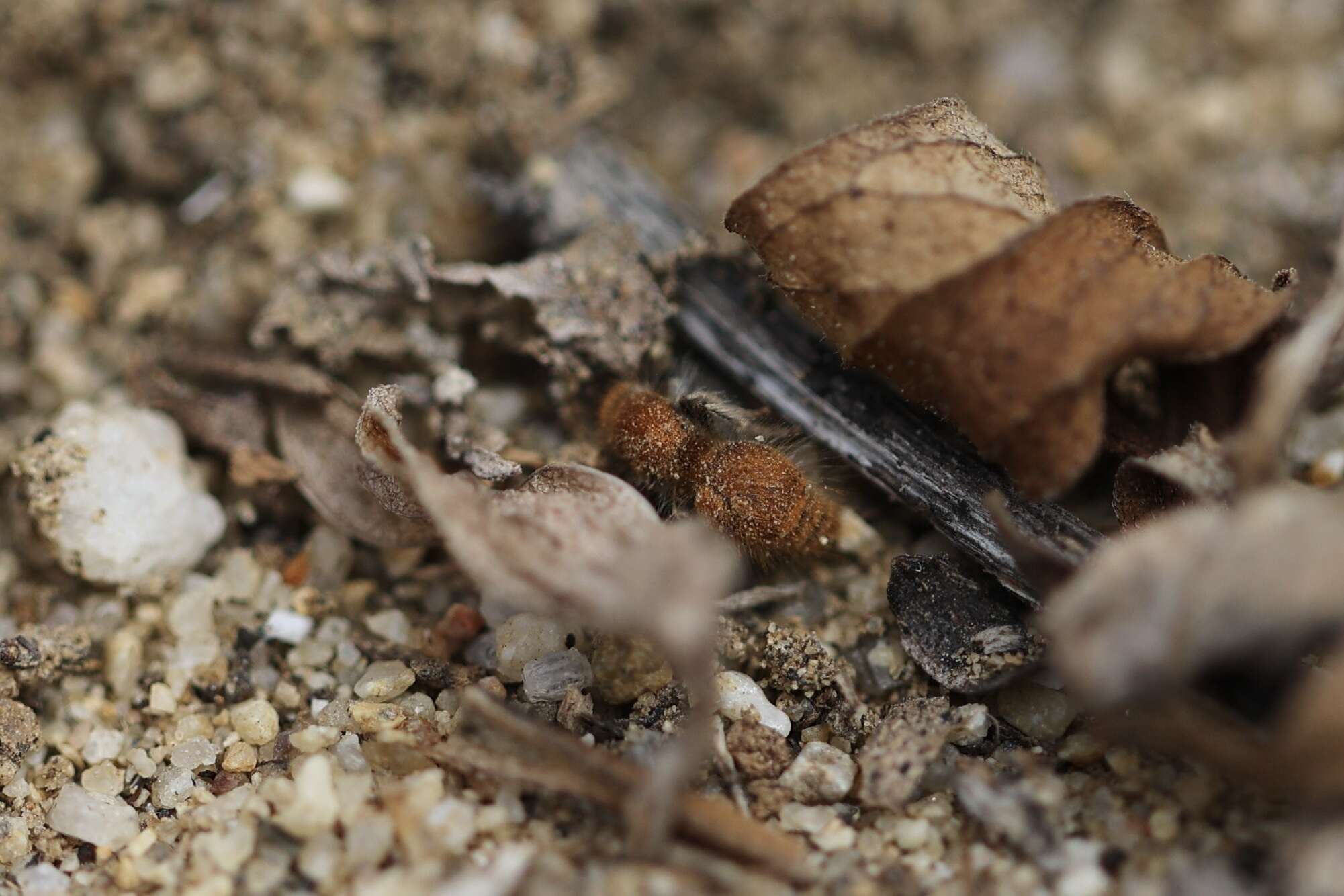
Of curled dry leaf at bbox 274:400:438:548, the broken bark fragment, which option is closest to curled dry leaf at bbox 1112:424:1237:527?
the broken bark fragment

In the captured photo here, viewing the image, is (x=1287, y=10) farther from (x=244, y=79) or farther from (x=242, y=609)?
(x=242, y=609)

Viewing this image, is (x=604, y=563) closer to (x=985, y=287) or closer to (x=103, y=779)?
(x=985, y=287)

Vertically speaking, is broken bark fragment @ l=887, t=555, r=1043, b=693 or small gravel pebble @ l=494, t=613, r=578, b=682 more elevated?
broken bark fragment @ l=887, t=555, r=1043, b=693


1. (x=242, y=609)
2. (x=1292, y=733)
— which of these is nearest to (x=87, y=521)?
(x=242, y=609)

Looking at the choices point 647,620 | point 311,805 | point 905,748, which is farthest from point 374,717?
point 905,748

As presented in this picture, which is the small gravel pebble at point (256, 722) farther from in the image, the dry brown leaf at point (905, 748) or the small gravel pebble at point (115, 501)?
the dry brown leaf at point (905, 748)

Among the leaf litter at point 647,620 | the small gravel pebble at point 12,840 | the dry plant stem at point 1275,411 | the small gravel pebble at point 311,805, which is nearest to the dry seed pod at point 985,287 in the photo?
the leaf litter at point 647,620

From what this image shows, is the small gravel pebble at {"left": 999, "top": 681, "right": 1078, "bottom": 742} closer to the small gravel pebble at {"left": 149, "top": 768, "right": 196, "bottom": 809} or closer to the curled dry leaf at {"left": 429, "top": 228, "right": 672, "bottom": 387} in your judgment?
the curled dry leaf at {"left": 429, "top": 228, "right": 672, "bottom": 387}
